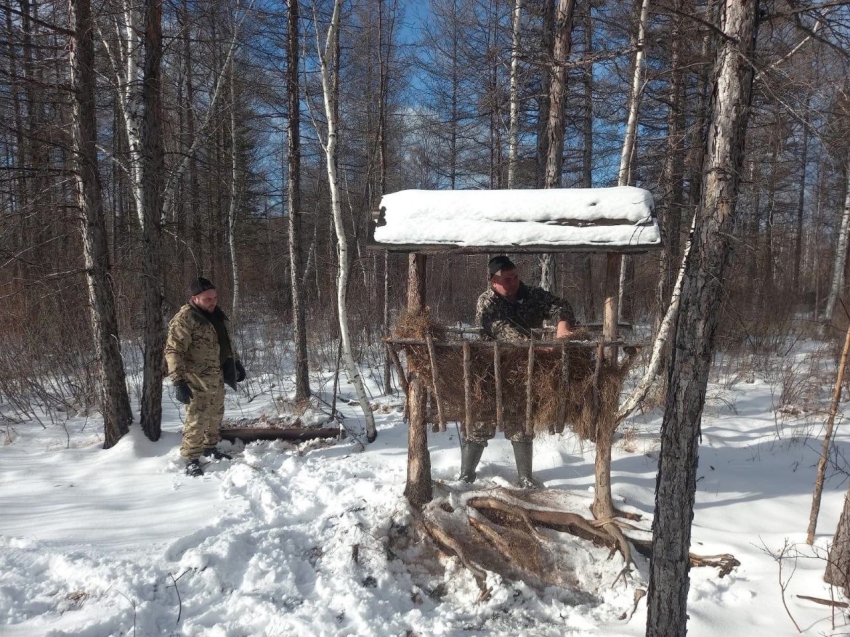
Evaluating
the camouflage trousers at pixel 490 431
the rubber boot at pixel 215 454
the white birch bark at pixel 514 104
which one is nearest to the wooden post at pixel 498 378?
the camouflage trousers at pixel 490 431

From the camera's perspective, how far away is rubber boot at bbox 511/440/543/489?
15.6 feet

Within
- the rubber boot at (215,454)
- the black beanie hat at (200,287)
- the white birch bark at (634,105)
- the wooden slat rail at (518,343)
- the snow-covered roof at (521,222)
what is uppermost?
the white birch bark at (634,105)

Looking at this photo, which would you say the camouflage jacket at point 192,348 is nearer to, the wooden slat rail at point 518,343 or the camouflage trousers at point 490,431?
the wooden slat rail at point 518,343

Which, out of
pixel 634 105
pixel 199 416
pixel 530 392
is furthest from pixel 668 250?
pixel 199 416

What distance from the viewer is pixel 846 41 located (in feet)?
7.35

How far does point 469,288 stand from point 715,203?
12.5 meters

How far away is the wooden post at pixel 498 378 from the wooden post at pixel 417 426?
720mm

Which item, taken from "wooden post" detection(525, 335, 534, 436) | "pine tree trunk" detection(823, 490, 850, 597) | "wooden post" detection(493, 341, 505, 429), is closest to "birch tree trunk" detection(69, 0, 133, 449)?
"wooden post" detection(493, 341, 505, 429)

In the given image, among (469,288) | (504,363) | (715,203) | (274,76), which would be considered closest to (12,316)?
(274,76)

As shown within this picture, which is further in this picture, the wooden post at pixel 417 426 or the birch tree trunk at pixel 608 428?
the wooden post at pixel 417 426

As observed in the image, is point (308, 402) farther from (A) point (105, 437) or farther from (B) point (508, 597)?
(B) point (508, 597)

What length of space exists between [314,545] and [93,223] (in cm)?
409

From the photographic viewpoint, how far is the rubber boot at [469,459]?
16.0ft

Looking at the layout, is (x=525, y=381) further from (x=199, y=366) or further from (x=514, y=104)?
(x=514, y=104)
